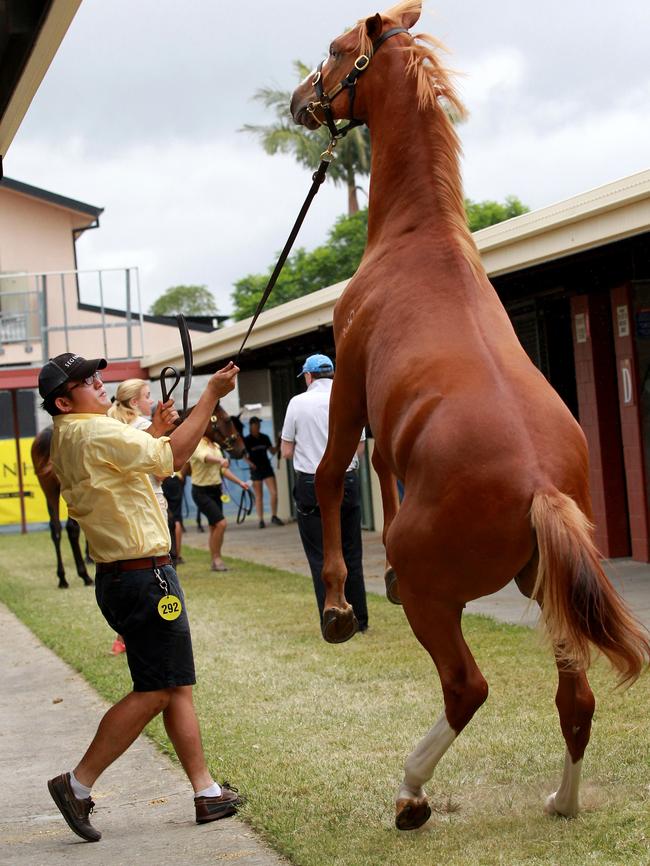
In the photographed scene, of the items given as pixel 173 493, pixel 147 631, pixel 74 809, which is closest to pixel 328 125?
pixel 147 631

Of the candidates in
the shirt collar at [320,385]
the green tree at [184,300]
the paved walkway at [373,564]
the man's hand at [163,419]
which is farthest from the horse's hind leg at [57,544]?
the green tree at [184,300]

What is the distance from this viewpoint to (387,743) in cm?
567

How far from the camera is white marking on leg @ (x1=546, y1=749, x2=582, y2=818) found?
409 centimetres

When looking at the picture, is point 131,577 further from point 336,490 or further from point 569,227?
point 569,227

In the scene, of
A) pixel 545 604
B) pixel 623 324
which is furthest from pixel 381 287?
pixel 623 324

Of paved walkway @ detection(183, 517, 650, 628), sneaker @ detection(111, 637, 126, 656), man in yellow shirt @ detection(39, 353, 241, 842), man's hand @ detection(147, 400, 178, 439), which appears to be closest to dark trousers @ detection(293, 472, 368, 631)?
paved walkway @ detection(183, 517, 650, 628)

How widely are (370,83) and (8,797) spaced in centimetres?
356

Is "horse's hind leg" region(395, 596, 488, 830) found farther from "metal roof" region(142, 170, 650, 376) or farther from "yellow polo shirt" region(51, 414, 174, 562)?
"metal roof" region(142, 170, 650, 376)

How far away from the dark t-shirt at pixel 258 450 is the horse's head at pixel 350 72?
59.8 ft

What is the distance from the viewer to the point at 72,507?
15.7 feet

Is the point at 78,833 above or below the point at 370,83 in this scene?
below

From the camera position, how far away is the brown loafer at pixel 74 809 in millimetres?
4602

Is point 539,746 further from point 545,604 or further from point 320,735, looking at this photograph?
point 545,604

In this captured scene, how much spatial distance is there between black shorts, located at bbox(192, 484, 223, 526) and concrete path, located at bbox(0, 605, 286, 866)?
21.8 feet
